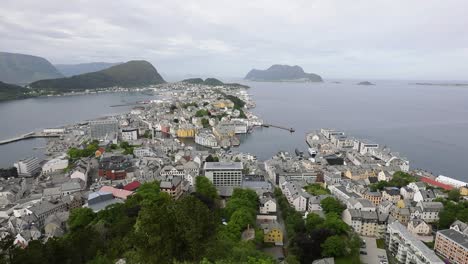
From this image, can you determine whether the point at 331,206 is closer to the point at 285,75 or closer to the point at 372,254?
the point at 372,254

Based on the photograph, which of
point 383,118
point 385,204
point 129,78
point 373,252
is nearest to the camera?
point 373,252

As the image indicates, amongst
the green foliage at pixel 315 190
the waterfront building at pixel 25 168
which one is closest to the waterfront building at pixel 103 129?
the waterfront building at pixel 25 168

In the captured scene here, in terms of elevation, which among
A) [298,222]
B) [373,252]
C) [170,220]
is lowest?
[373,252]

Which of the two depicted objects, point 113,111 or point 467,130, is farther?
point 113,111

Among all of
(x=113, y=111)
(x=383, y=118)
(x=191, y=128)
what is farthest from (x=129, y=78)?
(x=383, y=118)

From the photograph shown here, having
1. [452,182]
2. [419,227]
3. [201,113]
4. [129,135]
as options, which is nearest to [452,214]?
[419,227]

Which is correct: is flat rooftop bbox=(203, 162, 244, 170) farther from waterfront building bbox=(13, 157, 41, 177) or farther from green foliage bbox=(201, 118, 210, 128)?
green foliage bbox=(201, 118, 210, 128)

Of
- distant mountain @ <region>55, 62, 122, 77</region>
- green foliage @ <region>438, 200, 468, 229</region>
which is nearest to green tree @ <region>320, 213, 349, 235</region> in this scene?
green foliage @ <region>438, 200, 468, 229</region>

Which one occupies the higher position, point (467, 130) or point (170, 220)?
point (170, 220)

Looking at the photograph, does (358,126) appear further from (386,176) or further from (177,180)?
(177,180)
